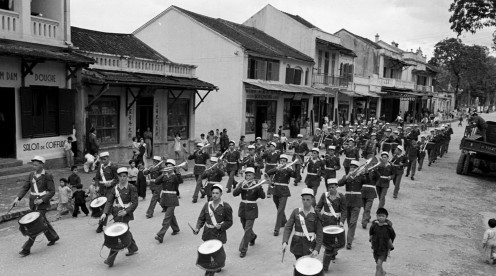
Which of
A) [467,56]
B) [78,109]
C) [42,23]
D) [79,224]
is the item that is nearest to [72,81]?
[78,109]

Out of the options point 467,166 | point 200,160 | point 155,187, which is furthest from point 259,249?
point 467,166

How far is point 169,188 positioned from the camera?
10320 millimetres

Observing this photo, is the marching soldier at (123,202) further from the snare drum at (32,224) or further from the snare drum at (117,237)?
the snare drum at (32,224)

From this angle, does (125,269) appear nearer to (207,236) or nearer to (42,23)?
(207,236)

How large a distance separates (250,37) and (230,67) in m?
6.11

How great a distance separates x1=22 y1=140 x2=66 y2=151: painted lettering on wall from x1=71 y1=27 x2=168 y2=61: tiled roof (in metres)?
4.59

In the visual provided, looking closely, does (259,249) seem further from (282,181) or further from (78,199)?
(78,199)

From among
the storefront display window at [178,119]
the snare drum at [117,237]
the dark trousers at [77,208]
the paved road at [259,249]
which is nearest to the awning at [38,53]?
the dark trousers at [77,208]

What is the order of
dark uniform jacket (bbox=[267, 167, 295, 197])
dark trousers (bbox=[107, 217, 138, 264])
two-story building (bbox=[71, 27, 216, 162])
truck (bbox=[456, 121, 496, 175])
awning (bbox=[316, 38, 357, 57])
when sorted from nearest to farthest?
dark trousers (bbox=[107, 217, 138, 264])
dark uniform jacket (bbox=[267, 167, 295, 197])
two-story building (bbox=[71, 27, 216, 162])
truck (bbox=[456, 121, 496, 175])
awning (bbox=[316, 38, 357, 57])

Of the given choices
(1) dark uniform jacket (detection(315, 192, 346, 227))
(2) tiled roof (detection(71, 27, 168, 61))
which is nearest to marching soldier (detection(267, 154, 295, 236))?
(1) dark uniform jacket (detection(315, 192, 346, 227))

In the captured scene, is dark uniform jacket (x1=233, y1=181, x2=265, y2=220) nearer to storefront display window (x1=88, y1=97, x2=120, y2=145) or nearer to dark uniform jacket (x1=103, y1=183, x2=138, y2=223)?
dark uniform jacket (x1=103, y1=183, x2=138, y2=223)

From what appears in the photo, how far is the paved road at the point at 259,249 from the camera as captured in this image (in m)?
8.23

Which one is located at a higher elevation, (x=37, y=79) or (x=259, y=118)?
(x=37, y=79)

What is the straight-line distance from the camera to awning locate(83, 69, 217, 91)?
17.3m
